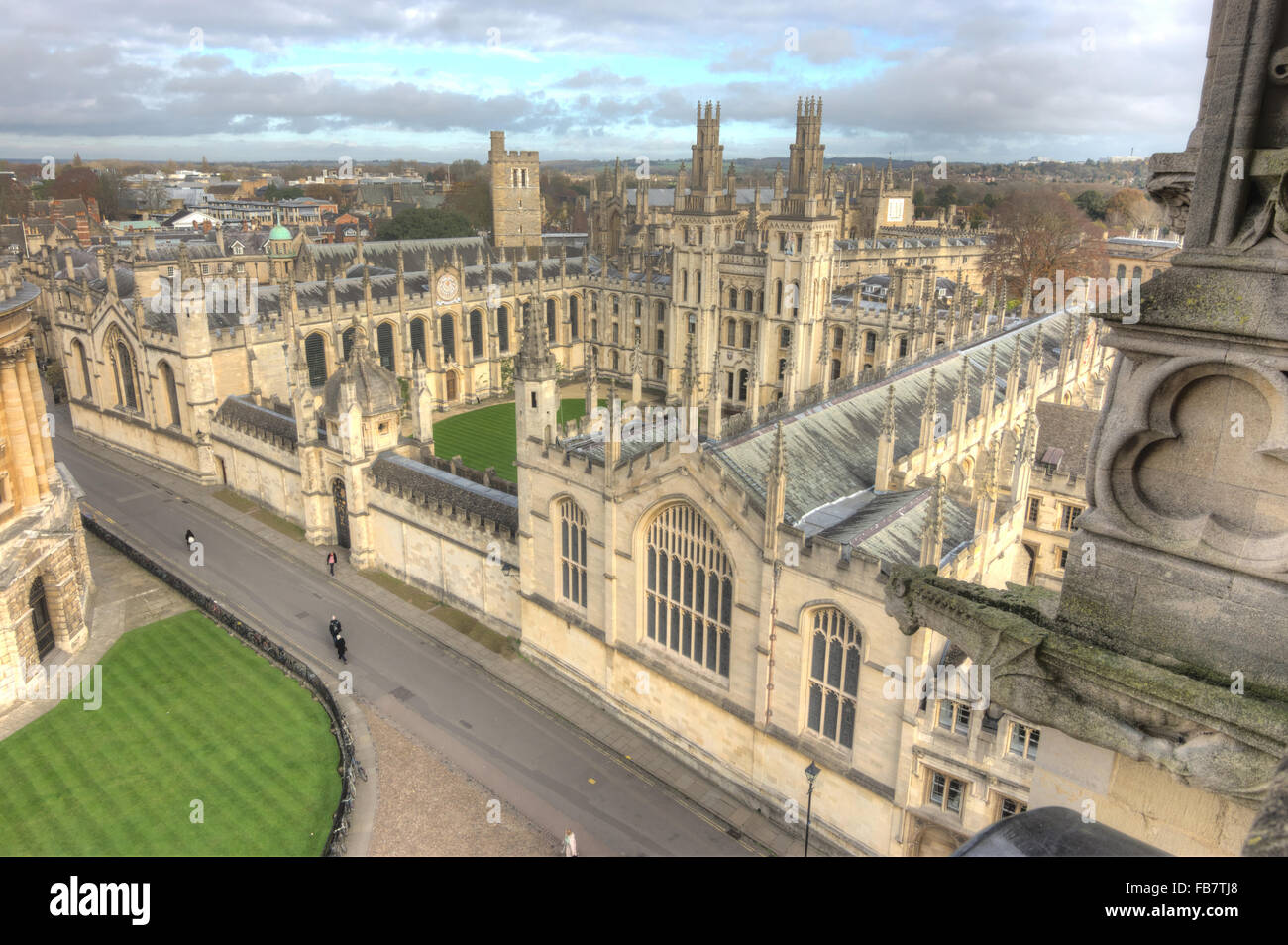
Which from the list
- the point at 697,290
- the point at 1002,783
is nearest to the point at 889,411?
the point at 1002,783

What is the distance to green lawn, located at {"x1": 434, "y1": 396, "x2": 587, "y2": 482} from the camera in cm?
4469

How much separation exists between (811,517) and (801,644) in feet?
11.9

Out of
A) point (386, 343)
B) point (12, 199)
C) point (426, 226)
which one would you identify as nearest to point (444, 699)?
point (386, 343)

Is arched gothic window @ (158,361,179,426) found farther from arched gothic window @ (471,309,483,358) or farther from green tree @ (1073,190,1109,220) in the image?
green tree @ (1073,190,1109,220)

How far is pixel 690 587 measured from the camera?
21.5 metres

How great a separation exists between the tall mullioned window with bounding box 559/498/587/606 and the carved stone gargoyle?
19095 mm

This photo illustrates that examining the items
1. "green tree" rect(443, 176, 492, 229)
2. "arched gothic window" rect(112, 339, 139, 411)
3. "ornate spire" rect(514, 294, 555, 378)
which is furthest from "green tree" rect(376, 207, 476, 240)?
"ornate spire" rect(514, 294, 555, 378)

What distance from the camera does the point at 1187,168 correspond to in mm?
4414

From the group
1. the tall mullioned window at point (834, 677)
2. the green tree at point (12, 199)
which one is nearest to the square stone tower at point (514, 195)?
the tall mullioned window at point (834, 677)

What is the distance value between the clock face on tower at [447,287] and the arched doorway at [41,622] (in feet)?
109

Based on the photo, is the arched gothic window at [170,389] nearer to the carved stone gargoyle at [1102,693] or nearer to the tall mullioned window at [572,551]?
the tall mullioned window at [572,551]

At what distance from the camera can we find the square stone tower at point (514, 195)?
68062 mm

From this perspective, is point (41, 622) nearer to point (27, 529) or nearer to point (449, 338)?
point (27, 529)

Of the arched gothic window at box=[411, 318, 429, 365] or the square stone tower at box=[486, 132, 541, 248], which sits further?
the square stone tower at box=[486, 132, 541, 248]
